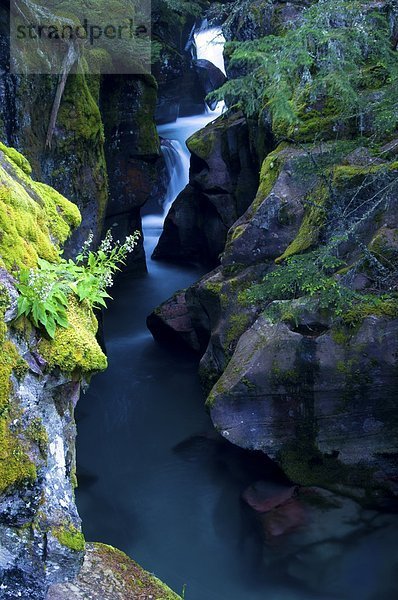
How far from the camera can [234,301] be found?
1040cm

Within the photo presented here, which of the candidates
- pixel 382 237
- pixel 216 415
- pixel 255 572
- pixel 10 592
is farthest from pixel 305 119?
pixel 10 592

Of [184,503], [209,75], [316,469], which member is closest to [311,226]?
[316,469]

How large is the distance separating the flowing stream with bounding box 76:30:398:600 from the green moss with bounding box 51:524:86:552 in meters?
3.99

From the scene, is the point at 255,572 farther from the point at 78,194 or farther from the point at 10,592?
the point at 78,194

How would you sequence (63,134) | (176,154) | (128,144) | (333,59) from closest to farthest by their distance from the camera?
(333,59) < (63,134) < (128,144) < (176,154)

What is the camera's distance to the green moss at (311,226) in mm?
9281

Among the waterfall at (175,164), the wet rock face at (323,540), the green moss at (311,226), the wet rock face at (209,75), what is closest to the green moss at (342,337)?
the green moss at (311,226)

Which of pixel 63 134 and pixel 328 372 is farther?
pixel 63 134

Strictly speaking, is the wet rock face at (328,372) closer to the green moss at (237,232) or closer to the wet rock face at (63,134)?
the green moss at (237,232)

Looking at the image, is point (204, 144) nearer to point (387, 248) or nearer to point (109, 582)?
point (387, 248)

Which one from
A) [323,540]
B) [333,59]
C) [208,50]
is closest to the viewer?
[333,59]

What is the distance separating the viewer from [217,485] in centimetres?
977

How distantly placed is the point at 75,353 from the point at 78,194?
794 centimetres

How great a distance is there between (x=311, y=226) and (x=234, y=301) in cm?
180
